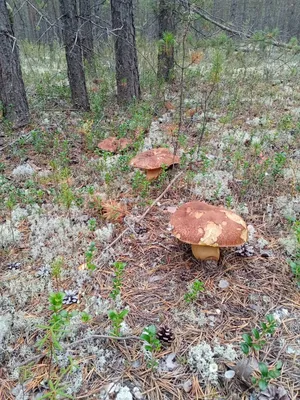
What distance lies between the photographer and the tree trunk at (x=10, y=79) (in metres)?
5.09

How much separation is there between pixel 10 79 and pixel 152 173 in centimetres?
348

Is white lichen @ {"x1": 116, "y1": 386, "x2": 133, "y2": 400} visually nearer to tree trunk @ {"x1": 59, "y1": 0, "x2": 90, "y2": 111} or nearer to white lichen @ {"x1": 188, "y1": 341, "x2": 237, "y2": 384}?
white lichen @ {"x1": 188, "y1": 341, "x2": 237, "y2": 384}

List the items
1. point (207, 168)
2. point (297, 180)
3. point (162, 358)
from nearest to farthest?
1. point (162, 358)
2. point (297, 180)
3. point (207, 168)

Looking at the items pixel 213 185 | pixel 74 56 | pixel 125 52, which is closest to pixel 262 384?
pixel 213 185

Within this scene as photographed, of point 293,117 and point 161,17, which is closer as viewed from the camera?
point 293,117

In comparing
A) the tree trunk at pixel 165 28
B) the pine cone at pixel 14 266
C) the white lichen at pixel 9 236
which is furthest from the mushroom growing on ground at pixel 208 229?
the tree trunk at pixel 165 28

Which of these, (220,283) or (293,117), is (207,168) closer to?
(220,283)

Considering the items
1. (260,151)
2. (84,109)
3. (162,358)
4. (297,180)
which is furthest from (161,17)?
(162,358)

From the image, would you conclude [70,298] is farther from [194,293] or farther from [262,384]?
[262,384]

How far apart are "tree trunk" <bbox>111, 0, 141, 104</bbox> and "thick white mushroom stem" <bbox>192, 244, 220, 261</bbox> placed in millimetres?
5102

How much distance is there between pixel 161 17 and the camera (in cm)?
818

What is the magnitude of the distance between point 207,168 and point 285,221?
1.36 m

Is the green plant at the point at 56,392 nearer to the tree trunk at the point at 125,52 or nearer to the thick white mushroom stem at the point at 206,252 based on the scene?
the thick white mushroom stem at the point at 206,252

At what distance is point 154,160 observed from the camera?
3.72 meters
